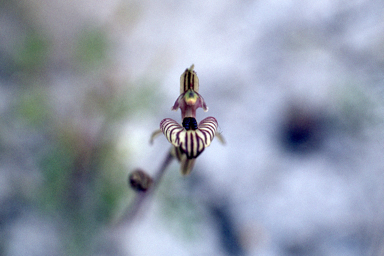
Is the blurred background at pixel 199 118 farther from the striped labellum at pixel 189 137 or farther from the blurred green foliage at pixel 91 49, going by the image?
the striped labellum at pixel 189 137

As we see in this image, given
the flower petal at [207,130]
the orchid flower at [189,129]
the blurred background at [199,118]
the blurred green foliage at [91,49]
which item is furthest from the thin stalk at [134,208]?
the blurred green foliage at [91,49]

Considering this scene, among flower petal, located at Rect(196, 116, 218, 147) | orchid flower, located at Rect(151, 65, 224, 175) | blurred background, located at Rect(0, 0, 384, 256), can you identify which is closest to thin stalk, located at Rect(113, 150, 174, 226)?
blurred background, located at Rect(0, 0, 384, 256)

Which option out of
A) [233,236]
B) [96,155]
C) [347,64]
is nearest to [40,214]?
[96,155]

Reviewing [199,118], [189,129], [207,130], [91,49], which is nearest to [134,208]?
[199,118]

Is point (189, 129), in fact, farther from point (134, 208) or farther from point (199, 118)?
point (199, 118)

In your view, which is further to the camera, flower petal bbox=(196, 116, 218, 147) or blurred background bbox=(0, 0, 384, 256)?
blurred background bbox=(0, 0, 384, 256)

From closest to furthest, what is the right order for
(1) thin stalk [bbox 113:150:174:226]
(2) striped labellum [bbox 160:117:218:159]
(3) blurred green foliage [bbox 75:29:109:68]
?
1. (2) striped labellum [bbox 160:117:218:159]
2. (1) thin stalk [bbox 113:150:174:226]
3. (3) blurred green foliage [bbox 75:29:109:68]

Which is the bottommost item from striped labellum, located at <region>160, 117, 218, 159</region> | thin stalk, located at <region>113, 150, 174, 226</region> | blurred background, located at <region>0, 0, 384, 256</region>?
striped labellum, located at <region>160, 117, 218, 159</region>

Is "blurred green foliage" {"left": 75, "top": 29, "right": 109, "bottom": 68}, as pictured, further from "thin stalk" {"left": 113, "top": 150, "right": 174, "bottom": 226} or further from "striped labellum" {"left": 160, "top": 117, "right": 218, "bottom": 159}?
"striped labellum" {"left": 160, "top": 117, "right": 218, "bottom": 159}
